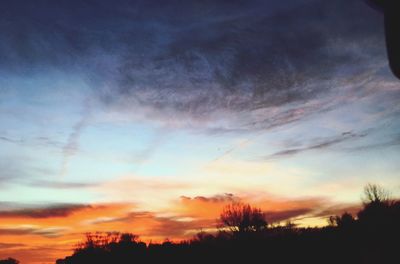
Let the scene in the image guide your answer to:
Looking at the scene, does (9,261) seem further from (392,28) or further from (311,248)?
(392,28)

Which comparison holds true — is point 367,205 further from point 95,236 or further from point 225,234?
point 95,236

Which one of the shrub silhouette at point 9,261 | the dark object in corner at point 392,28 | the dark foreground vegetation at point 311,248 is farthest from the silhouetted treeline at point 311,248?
the shrub silhouette at point 9,261

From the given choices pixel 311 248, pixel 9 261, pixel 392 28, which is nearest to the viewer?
pixel 392 28

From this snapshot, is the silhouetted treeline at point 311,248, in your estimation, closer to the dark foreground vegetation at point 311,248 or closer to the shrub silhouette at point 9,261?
the dark foreground vegetation at point 311,248

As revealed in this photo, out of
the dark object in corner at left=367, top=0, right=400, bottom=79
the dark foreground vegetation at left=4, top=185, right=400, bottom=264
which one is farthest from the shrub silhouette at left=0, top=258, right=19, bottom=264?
the dark object in corner at left=367, top=0, right=400, bottom=79

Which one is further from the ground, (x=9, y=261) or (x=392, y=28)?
(x=392, y=28)

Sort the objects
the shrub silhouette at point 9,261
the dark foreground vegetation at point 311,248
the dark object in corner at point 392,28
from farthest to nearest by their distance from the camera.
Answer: the shrub silhouette at point 9,261 < the dark foreground vegetation at point 311,248 < the dark object in corner at point 392,28

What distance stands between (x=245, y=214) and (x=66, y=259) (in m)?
35.4

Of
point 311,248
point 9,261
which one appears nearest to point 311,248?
point 311,248

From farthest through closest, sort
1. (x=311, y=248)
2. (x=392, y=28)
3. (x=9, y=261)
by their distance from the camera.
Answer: (x=9, y=261)
(x=311, y=248)
(x=392, y=28)

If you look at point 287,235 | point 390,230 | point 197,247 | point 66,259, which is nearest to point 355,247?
point 390,230

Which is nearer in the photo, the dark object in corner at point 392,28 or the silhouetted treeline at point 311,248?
the dark object in corner at point 392,28

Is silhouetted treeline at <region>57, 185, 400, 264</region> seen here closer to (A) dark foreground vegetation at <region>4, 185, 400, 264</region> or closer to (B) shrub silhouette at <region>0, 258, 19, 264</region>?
(A) dark foreground vegetation at <region>4, 185, 400, 264</region>

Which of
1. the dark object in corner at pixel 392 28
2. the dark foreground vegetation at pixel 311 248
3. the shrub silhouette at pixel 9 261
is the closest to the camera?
the dark object in corner at pixel 392 28
